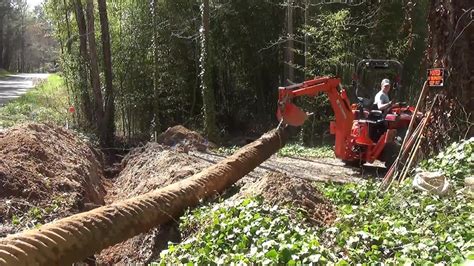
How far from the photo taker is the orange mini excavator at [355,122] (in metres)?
9.83

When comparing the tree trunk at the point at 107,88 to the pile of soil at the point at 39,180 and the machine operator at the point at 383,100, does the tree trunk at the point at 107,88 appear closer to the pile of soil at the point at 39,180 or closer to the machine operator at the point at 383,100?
the pile of soil at the point at 39,180

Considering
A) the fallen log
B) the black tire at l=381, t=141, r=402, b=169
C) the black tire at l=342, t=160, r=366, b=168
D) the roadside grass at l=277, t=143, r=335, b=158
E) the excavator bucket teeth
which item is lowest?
the roadside grass at l=277, t=143, r=335, b=158

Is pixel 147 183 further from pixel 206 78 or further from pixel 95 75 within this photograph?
pixel 206 78

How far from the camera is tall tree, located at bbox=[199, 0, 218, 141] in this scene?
1686 cm

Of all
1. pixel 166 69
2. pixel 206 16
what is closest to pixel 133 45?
pixel 166 69

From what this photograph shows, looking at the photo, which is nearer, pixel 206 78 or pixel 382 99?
pixel 382 99

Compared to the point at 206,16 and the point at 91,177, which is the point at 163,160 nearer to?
the point at 91,177

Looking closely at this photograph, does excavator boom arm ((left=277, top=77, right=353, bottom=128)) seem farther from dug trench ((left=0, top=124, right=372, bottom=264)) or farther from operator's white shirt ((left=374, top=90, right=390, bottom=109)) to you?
dug trench ((left=0, top=124, right=372, bottom=264))

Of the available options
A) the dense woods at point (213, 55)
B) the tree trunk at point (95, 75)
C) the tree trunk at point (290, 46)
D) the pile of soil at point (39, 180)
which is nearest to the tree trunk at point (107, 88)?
the dense woods at point (213, 55)

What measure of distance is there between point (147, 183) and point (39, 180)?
172 cm

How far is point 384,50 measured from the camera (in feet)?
55.6

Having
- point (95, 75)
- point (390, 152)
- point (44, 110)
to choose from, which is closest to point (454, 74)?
point (390, 152)

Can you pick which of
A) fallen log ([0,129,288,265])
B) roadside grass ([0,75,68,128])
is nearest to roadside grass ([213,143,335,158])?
roadside grass ([0,75,68,128])

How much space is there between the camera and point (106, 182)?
11094 mm
